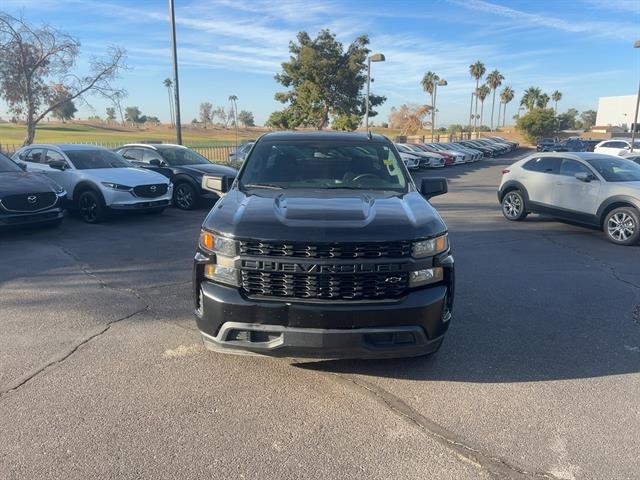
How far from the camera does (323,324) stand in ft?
10.5

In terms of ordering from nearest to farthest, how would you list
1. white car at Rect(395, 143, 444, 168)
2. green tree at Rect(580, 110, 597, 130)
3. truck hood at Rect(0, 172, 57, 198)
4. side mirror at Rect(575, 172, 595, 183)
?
truck hood at Rect(0, 172, 57, 198) → side mirror at Rect(575, 172, 595, 183) → white car at Rect(395, 143, 444, 168) → green tree at Rect(580, 110, 597, 130)

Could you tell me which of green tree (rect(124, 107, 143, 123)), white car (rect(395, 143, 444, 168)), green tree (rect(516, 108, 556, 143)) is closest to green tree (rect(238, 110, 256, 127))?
green tree (rect(124, 107, 143, 123))

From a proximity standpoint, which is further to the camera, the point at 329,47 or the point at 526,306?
the point at 329,47

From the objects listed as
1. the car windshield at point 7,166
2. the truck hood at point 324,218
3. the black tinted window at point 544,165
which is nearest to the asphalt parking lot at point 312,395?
the truck hood at point 324,218

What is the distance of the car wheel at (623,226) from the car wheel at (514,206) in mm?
2010

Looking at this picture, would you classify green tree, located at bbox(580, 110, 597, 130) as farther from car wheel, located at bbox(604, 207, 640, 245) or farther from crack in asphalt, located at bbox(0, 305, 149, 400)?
crack in asphalt, located at bbox(0, 305, 149, 400)

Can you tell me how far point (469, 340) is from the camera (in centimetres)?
436

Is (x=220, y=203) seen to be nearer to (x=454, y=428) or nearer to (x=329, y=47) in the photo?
(x=454, y=428)

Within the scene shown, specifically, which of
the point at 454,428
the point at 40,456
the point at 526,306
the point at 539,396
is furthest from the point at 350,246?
the point at 526,306

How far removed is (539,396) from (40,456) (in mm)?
3269

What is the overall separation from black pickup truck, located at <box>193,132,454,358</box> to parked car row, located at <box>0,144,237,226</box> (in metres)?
6.38

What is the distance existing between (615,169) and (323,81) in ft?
110

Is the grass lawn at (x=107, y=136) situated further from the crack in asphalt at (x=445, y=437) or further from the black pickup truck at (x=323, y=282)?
the crack in asphalt at (x=445, y=437)

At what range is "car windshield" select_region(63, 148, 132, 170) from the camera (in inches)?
416
